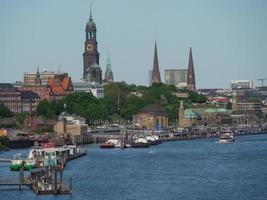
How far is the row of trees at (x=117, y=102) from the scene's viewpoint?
130 metres

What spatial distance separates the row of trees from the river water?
3870 cm

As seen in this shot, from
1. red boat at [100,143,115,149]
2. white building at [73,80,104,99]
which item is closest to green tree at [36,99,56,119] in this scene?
red boat at [100,143,115,149]

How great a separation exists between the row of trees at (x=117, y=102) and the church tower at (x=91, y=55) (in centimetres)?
320

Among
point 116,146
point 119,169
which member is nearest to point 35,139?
point 116,146

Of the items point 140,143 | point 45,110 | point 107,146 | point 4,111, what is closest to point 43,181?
point 107,146

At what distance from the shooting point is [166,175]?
65.8 m

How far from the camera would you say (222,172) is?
66.9 metres

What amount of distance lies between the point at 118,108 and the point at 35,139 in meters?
45.5

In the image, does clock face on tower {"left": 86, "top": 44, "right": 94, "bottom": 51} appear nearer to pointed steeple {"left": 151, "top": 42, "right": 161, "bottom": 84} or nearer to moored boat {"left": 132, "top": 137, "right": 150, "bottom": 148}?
pointed steeple {"left": 151, "top": 42, "right": 161, "bottom": 84}

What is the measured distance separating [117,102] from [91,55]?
2027cm

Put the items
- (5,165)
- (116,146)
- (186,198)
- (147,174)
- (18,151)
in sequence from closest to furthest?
(186,198)
(147,174)
(5,165)
(18,151)
(116,146)

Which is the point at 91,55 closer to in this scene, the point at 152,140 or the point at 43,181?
the point at 152,140

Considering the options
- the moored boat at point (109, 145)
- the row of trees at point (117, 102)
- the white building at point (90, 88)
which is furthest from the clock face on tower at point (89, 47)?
the moored boat at point (109, 145)

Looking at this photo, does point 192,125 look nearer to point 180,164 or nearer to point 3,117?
point 3,117
